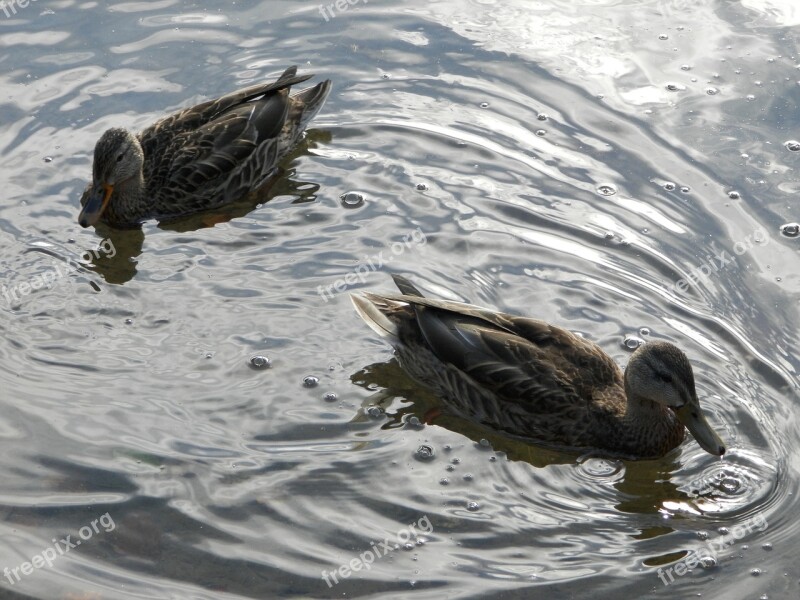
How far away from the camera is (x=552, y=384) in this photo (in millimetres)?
7410

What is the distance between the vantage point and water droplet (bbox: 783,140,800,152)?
10047mm

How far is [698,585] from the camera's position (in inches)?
248

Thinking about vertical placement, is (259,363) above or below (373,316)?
below

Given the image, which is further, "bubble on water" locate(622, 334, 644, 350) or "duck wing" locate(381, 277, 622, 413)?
"bubble on water" locate(622, 334, 644, 350)

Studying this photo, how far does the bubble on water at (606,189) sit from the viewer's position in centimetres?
963

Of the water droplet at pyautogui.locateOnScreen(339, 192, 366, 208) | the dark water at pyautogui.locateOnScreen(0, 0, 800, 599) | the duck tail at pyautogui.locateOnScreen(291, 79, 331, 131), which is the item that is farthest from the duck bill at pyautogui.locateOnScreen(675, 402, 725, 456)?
the duck tail at pyautogui.locateOnScreen(291, 79, 331, 131)

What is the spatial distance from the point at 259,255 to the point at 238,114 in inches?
72.5

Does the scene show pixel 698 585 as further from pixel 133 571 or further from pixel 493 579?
pixel 133 571

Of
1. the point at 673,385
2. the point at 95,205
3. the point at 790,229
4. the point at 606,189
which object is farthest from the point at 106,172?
the point at 790,229

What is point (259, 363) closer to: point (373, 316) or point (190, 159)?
point (373, 316)

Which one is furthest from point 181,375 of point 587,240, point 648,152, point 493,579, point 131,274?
point 648,152

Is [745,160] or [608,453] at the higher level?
[745,160]

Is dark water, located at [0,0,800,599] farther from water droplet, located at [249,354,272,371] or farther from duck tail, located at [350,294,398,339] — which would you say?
duck tail, located at [350,294,398,339]

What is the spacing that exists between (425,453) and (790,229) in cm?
399
